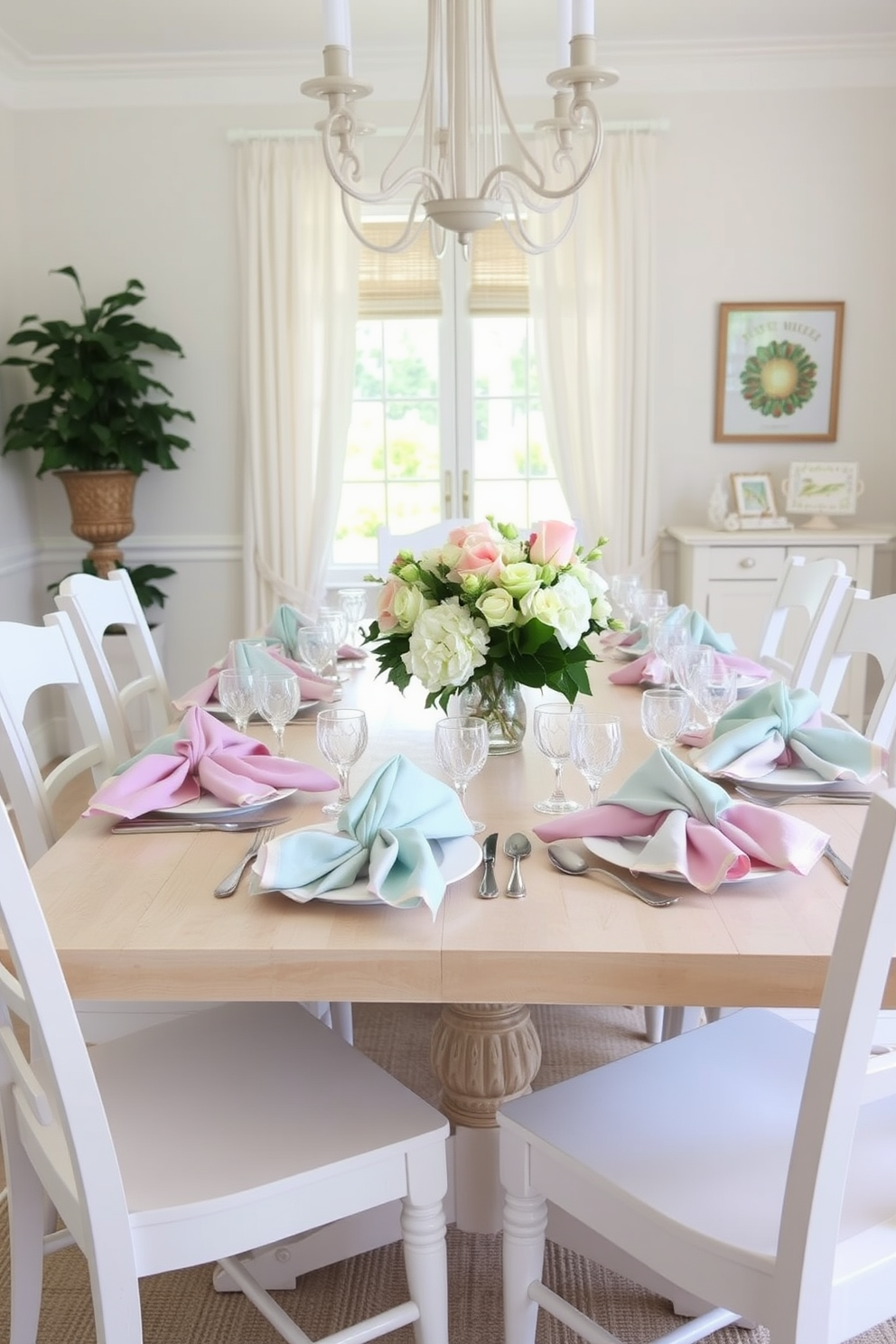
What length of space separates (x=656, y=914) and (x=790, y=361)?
12.5 ft

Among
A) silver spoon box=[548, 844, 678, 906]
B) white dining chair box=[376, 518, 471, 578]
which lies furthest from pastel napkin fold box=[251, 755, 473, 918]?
white dining chair box=[376, 518, 471, 578]

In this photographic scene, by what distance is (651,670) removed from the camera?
2.37 meters

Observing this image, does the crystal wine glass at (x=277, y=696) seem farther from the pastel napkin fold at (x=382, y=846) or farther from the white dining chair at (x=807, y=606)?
the white dining chair at (x=807, y=606)

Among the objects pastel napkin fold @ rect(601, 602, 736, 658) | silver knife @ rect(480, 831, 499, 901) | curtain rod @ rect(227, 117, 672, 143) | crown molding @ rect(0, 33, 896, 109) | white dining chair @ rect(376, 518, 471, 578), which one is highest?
crown molding @ rect(0, 33, 896, 109)

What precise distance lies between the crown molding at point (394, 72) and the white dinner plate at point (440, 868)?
3.84 meters

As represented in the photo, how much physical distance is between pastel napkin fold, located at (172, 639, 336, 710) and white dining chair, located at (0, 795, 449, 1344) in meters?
0.69

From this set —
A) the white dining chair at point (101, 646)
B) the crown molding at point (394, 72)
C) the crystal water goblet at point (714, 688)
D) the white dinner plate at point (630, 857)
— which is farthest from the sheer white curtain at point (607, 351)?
the white dinner plate at point (630, 857)

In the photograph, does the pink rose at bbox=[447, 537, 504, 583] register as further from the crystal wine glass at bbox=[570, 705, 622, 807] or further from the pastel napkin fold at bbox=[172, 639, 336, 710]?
the pastel napkin fold at bbox=[172, 639, 336, 710]

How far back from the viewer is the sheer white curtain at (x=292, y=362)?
177 inches

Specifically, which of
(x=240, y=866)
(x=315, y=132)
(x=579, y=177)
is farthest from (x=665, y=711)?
(x=315, y=132)

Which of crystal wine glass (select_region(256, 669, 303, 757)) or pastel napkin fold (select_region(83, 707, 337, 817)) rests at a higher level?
crystal wine glass (select_region(256, 669, 303, 757))

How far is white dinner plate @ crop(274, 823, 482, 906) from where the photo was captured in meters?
1.27

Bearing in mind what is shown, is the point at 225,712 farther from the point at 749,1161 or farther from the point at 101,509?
the point at 101,509

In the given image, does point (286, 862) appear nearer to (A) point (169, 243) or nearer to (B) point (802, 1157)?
(B) point (802, 1157)
